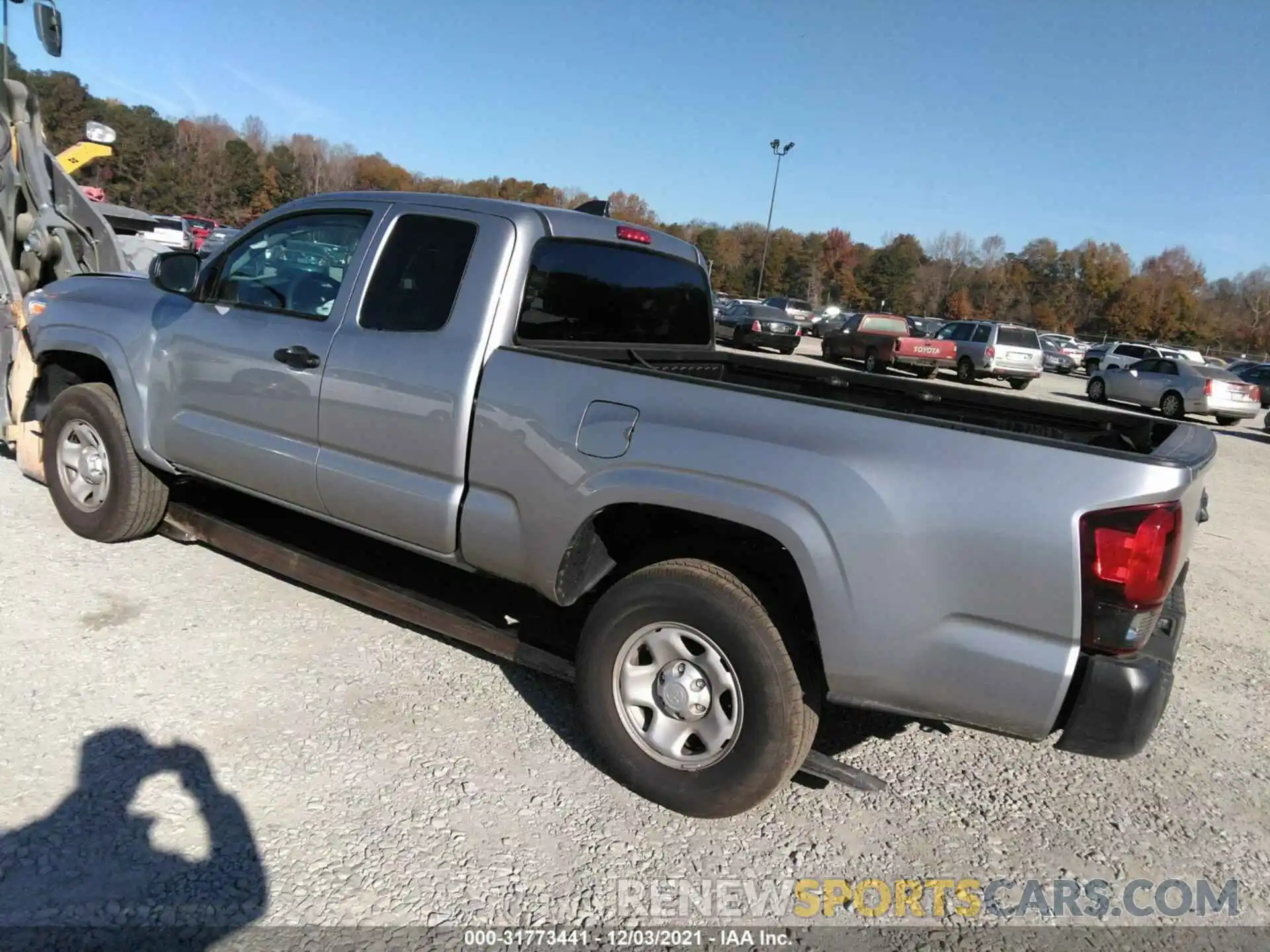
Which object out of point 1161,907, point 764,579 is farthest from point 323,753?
point 1161,907

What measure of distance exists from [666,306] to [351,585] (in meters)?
1.98

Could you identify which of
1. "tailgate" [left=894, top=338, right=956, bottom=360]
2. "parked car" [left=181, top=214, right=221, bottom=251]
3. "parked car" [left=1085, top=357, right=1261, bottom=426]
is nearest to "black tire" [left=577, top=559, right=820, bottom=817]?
"parked car" [left=1085, top=357, right=1261, bottom=426]

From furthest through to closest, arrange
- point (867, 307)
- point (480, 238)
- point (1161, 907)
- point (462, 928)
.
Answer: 1. point (867, 307)
2. point (480, 238)
3. point (1161, 907)
4. point (462, 928)

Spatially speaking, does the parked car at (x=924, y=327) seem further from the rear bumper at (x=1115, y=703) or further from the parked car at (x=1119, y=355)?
the rear bumper at (x=1115, y=703)

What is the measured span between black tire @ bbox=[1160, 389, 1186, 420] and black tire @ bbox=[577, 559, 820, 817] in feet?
76.2

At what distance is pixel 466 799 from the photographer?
3039 mm

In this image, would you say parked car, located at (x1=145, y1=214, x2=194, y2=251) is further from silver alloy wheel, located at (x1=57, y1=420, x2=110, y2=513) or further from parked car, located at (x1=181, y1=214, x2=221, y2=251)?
silver alloy wheel, located at (x1=57, y1=420, x2=110, y2=513)

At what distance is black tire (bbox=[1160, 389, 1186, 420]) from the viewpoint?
22286 mm

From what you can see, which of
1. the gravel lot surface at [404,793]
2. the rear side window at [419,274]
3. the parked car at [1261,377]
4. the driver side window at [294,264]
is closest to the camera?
the gravel lot surface at [404,793]

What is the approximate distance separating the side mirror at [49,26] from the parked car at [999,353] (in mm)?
23618

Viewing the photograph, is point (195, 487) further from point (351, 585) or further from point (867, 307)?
point (867, 307)

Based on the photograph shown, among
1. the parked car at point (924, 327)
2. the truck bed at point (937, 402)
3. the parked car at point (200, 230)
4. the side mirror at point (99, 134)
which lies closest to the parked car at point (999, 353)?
the parked car at point (924, 327)

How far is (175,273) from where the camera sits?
4391mm

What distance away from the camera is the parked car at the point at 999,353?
2544cm
